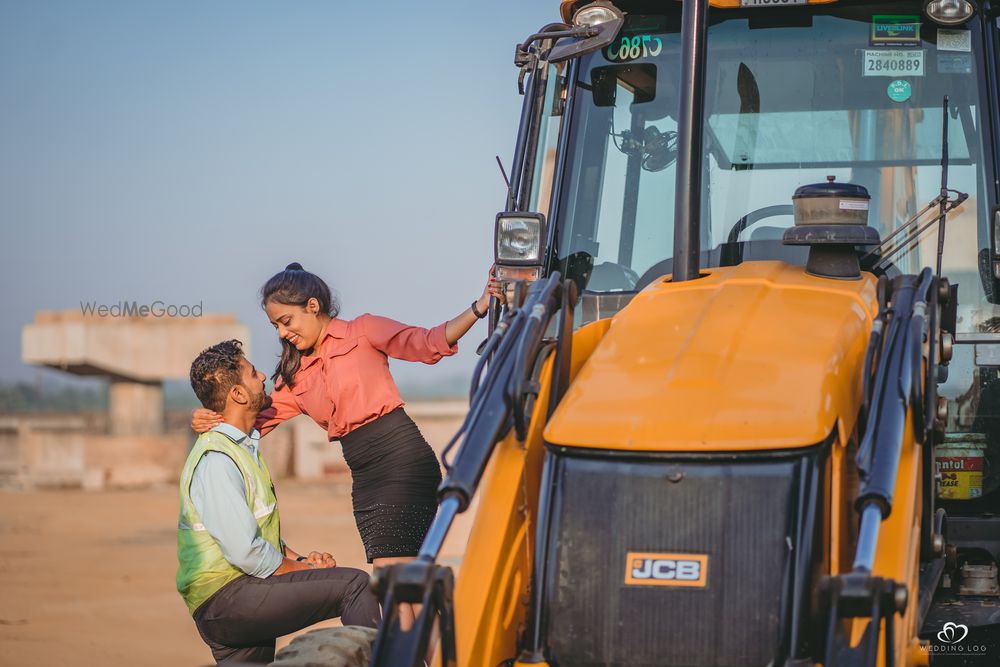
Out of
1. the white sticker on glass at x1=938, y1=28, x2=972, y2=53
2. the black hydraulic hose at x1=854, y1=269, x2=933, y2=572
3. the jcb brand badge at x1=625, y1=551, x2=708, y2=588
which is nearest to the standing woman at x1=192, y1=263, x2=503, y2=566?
the jcb brand badge at x1=625, y1=551, x2=708, y2=588

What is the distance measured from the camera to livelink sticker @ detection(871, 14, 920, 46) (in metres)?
4.99

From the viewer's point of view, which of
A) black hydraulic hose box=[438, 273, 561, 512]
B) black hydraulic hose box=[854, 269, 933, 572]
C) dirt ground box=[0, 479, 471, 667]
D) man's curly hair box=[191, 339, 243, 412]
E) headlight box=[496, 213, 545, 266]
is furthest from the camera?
dirt ground box=[0, 479, 471, 667]

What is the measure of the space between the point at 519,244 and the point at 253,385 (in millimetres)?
1119

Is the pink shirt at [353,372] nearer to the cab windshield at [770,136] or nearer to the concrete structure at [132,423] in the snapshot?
the cab windshield at [770,136]

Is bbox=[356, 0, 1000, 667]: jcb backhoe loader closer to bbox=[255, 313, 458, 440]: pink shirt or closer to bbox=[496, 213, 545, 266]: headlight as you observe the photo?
bbox=[496, 213, 545, 266]: headlight

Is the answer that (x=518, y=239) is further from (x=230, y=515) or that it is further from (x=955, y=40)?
(x=955, y=40)

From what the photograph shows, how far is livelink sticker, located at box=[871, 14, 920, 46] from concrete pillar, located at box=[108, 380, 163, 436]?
1773 centimetres

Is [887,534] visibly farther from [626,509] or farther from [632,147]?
[632,147]

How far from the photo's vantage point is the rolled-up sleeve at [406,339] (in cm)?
517

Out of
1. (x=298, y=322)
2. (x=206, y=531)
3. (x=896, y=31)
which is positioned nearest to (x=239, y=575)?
(x=206, y=531)

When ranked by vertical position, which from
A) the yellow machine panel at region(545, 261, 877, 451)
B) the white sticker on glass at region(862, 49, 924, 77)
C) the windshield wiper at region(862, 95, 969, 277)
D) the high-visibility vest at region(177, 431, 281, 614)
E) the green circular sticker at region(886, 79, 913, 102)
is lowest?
the high-visibility vest at region(177, 431, 281, 614)

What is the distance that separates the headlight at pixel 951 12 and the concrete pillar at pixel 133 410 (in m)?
17.9

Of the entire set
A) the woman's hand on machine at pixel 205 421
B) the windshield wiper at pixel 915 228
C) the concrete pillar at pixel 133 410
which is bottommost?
the concrete pillar at pixel 133 410

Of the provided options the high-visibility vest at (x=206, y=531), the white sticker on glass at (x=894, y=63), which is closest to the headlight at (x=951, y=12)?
the white sticker on glass at (x=894, y=63)
